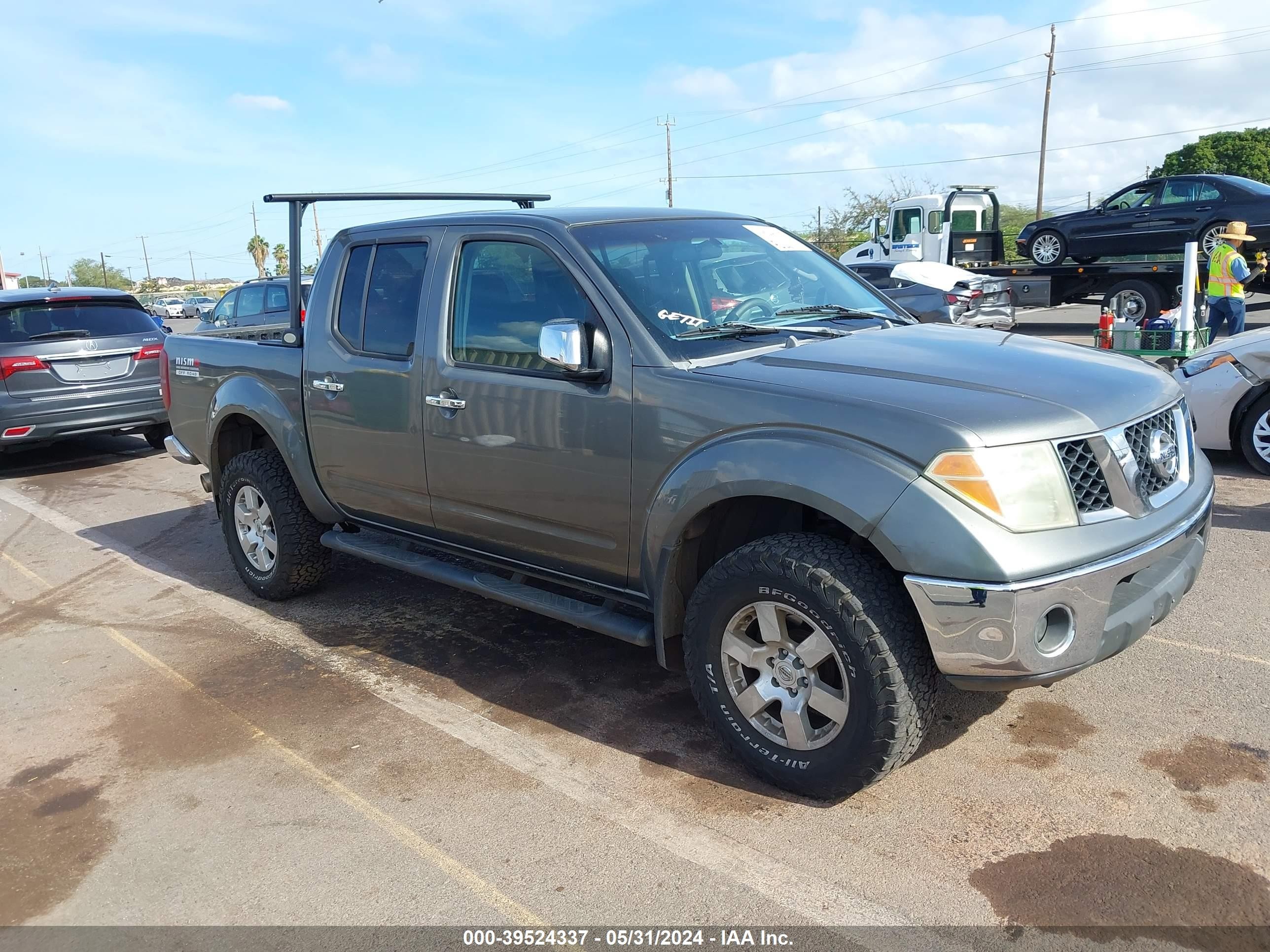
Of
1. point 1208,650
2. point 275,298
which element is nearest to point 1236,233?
point 1208,650

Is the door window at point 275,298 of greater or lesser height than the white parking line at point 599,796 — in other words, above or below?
above

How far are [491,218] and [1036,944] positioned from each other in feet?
10.6

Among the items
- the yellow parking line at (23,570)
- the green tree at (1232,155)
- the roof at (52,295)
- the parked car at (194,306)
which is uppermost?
the green tree at (1232,155)

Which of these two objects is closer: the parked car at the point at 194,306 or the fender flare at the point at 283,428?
the fender flare at the point at 283,428

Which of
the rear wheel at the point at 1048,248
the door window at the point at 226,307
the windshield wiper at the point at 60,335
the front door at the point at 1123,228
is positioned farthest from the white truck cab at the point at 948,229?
the windshield wiper at the point at 60,335

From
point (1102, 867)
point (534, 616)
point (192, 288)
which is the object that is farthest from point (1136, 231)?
point (192, 288)

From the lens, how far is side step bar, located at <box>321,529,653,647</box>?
3816mm

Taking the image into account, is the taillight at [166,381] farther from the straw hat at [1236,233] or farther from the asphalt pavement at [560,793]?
the straw hat at [1236,233]

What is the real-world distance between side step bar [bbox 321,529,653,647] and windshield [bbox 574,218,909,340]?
1064 millimetres

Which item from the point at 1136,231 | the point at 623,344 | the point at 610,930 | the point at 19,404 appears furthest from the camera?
the point at 1136,231

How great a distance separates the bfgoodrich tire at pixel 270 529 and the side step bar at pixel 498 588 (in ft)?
0.55

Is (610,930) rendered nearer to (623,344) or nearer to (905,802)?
(905,802)

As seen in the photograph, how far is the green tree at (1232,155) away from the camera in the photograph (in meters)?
56.6

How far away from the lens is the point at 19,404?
9.41 m
